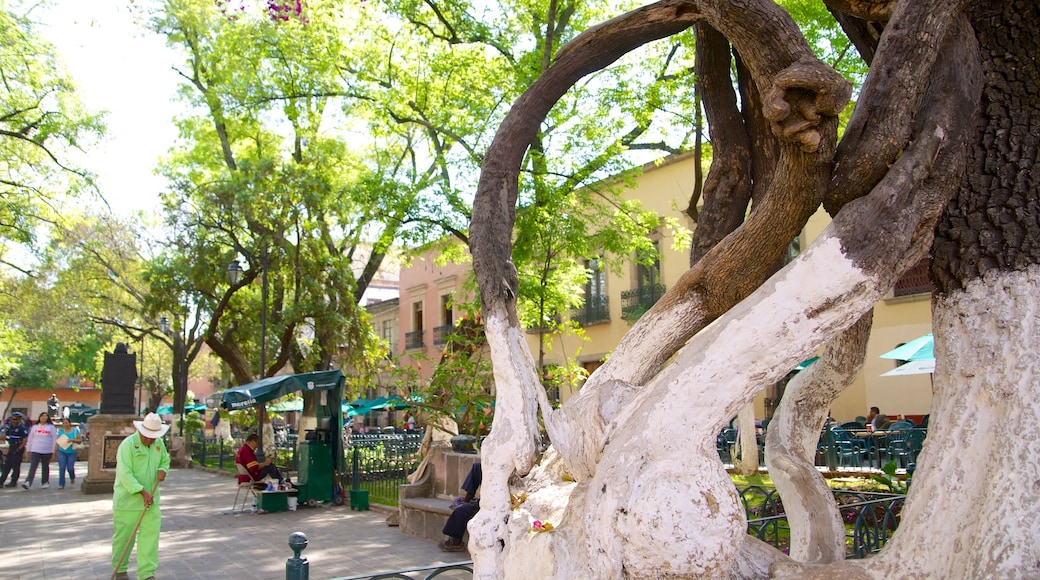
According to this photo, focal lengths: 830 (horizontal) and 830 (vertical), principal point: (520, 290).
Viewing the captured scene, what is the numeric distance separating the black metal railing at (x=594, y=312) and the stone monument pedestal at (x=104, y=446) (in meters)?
13.6

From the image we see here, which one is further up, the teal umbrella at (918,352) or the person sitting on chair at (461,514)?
the teal umbrella at (918,352)

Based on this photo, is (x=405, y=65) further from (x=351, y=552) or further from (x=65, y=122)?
(x=351, y=552)

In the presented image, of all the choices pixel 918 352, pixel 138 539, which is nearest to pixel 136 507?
pixel 138 539

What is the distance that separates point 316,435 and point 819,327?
1207 centimetres

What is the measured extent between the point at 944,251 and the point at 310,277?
58.1ft

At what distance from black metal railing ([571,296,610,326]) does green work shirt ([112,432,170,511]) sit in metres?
19.0

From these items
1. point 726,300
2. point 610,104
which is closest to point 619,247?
point 610,104

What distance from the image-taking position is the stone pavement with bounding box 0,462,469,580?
27.4ft

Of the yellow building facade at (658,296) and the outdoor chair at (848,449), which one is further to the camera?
the yellow building facade at (658,296)

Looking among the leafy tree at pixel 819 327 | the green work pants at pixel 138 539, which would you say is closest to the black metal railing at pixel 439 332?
the green work pants at pixel 138 539

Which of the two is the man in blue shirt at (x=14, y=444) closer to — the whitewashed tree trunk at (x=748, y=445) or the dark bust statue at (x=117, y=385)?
the dark bust statue at (x=117, y=385)

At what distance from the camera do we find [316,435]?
45.0 feet

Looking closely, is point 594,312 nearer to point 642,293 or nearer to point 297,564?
point 642,293

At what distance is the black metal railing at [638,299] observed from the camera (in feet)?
80.0
